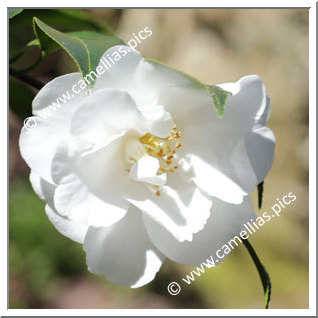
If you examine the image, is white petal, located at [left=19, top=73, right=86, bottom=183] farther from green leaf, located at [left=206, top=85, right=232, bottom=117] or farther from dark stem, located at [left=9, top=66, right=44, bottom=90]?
green leaf, located at [left=206, top=85, right=232, bottom=117]

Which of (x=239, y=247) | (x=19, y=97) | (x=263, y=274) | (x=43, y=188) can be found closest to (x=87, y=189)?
(x=43, y=188)

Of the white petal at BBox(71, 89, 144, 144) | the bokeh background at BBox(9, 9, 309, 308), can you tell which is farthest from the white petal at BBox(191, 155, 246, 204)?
the bokeh background at BBox(9, 9, 309, 308)

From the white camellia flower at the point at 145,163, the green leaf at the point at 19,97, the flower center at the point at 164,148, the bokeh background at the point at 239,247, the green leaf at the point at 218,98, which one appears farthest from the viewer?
the bokeh background at the point at 239,247

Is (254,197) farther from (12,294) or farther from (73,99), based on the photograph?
(73,99)

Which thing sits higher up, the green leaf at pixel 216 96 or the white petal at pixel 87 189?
the green leaf at pixel 216 96

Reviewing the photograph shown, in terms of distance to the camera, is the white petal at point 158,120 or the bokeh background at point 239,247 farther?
the bokeh background at point 239,247

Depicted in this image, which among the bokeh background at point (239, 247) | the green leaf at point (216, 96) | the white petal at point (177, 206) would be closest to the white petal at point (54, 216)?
the white petal at point (177, 206)

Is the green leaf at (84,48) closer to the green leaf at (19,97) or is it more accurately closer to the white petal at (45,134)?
the white petal at (45,134)
